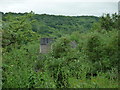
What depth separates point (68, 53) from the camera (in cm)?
779

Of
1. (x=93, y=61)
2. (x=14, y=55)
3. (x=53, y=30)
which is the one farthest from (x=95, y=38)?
(x=53, y=30)

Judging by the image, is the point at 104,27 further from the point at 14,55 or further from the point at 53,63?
the point at 14,55

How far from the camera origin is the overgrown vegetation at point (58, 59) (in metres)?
2.68

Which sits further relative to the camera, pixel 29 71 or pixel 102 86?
pixel 29 71

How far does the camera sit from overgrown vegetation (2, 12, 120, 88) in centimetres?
268

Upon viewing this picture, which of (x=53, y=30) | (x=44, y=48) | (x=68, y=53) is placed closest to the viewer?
(x=68, y=53)

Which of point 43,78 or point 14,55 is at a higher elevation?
point 14,55

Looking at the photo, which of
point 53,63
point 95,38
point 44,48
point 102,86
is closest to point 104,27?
point 44,48

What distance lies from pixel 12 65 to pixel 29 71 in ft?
0.90

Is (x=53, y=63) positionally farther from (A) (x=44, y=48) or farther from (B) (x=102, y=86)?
(A) (x=44, y=48)

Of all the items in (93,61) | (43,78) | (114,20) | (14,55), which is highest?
(114,20)

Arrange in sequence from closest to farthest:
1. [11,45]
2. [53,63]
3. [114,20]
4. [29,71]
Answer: [29,71] → [11,45] → [53,63] → [114,20]

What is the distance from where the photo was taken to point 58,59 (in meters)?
6.29

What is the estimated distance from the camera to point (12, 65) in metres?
2.87
